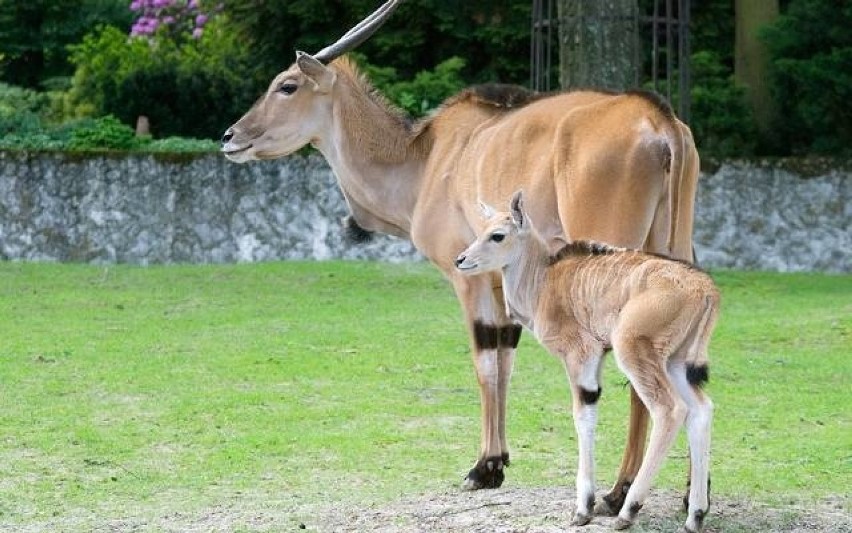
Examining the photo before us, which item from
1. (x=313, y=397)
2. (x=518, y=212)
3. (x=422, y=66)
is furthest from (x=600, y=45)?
(x=518, y=212)


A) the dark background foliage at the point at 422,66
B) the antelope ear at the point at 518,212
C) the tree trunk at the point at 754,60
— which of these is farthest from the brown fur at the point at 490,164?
the tree trunk at the point at 754,60

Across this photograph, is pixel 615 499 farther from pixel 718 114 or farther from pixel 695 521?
pixel 718 114

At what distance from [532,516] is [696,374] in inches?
38.2

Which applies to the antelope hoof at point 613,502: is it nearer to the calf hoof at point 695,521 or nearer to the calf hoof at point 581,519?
the calf hoof at point 581,519

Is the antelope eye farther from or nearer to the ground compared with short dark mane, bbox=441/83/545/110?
farther from the ground

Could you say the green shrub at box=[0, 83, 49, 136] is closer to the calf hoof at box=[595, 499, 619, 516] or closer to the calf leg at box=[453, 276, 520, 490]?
the calf leg at box=[453, 276, 520, 490]

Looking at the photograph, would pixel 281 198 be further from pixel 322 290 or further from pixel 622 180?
pixel 622 180

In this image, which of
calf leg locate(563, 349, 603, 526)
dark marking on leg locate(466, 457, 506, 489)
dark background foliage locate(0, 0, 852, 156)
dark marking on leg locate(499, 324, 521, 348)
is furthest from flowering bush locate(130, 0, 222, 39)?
calf leg locate(563, 349, 603, 526)

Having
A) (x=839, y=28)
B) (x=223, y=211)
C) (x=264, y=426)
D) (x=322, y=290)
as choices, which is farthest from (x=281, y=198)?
(x=264, y=426)

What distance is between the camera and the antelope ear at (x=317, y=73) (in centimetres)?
Result: 915

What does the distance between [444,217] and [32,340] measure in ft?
19.8

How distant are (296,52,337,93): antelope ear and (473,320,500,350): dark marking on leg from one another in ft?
5.94

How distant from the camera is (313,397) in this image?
11.1 m

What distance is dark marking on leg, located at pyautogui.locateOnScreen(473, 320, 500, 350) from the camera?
830cm
